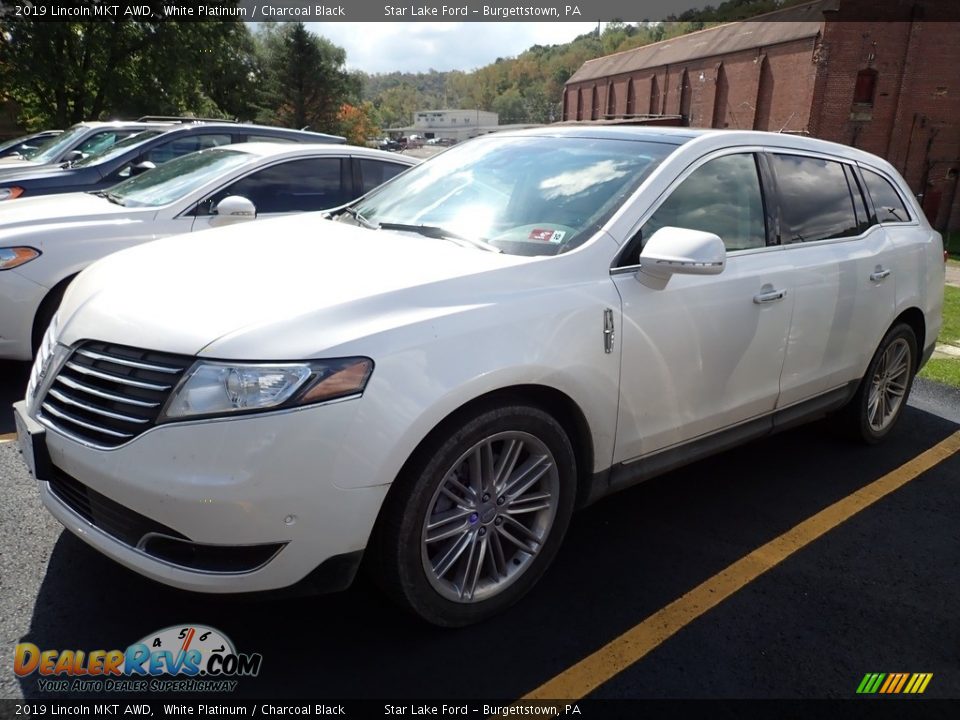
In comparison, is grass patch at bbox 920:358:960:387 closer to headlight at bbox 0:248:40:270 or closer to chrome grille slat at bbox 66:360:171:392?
chrome grille slat at bbox 66:360:171:392

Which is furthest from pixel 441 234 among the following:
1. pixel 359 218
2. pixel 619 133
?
pixel 619 133

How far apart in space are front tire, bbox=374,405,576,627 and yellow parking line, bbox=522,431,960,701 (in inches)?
15.0

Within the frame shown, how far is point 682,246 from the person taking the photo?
2605 millimetres

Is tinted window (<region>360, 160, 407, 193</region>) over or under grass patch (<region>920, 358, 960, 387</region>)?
over

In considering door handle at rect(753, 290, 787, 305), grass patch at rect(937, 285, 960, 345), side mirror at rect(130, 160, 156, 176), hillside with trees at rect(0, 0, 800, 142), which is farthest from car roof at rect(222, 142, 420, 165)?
hillside with trees at rect(0, 0, 800, 142)

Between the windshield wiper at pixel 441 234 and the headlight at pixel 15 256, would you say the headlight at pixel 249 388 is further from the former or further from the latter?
the headlight at pixel 15 256

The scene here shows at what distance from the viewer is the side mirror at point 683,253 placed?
2596mm

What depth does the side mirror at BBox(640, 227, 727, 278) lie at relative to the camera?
2.60 metres

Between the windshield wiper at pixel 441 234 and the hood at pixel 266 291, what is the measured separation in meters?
0.06

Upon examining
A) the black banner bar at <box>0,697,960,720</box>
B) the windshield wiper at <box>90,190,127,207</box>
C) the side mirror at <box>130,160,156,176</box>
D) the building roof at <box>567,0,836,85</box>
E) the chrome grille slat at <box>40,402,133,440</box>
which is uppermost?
the building roof at <box>567,0,836,85</box>

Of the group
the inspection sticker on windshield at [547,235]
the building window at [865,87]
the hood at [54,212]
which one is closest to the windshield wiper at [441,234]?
the inspection sticker on windshield at [547,235]

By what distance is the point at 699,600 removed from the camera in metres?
2.83

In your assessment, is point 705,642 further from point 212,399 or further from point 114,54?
point 114,54

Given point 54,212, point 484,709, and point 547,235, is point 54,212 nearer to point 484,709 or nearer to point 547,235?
point 547,235
